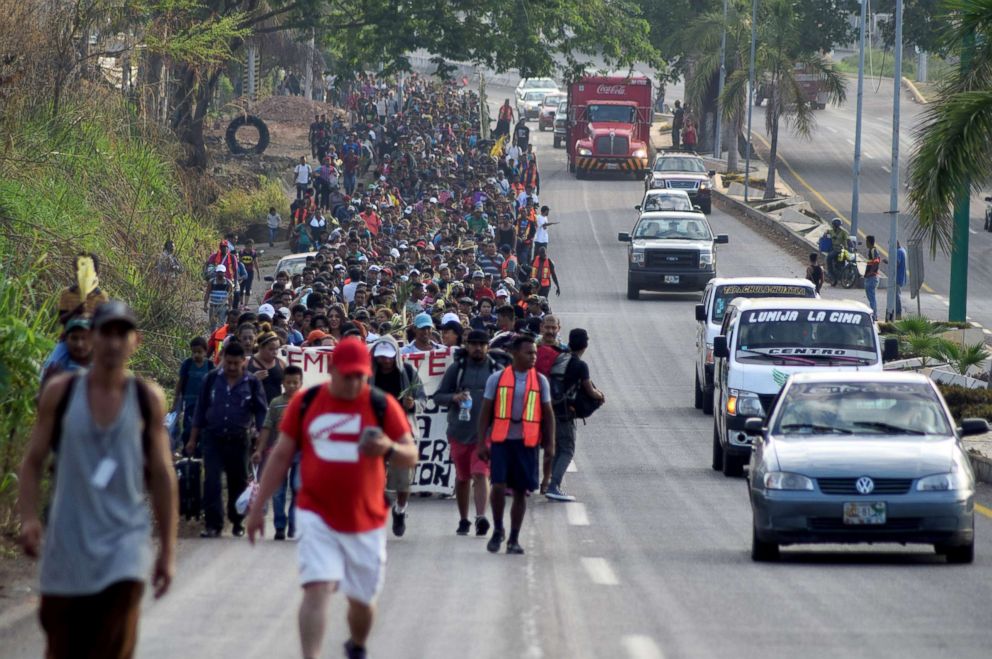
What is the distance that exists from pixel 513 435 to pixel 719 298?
12757mm

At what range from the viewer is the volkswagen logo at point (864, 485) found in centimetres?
1234

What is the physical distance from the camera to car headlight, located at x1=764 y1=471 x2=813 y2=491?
1243 centimetres

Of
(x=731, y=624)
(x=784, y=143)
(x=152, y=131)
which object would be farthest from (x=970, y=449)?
(x=784, y=143)

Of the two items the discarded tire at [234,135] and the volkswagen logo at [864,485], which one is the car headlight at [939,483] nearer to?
the volkswagen logo at [864,485]

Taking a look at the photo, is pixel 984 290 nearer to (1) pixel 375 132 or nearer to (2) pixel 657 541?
(1) pixel 375 132

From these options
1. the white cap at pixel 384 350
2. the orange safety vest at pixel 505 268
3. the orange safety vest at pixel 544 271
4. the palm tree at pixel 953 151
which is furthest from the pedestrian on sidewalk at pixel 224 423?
the orange safety vest at pixel 544 271

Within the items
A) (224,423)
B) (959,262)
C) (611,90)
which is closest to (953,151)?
(224,423)

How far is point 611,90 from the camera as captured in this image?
63.8 metres

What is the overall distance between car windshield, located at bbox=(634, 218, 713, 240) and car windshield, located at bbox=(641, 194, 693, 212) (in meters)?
8.25

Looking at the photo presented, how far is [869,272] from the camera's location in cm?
3862

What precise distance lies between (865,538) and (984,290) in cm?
3387

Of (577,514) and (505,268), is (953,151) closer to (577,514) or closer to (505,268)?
(577,514)

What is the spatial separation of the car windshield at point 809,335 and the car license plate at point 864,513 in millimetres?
7009

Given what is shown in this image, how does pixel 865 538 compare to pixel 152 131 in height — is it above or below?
below
